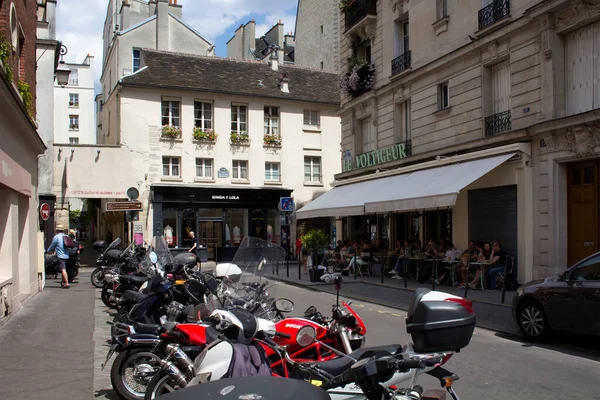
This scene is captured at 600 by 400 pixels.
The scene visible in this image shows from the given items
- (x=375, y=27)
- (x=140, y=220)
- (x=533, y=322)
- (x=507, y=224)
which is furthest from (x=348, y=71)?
(x=533, y=322)

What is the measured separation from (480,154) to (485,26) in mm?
3632

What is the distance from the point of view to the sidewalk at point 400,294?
35.6ft

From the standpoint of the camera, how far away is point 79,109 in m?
70.7

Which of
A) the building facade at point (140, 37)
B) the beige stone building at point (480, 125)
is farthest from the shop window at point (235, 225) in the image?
the beige stone building at point (480, 125)

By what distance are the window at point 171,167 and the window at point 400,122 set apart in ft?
44.9

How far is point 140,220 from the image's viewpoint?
30.0 m

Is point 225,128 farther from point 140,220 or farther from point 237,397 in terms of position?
point 237,397

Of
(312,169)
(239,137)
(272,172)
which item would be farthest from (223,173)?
(312,169)

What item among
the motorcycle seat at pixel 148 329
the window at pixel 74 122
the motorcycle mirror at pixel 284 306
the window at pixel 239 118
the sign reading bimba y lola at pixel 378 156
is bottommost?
the motorcycle seat at pixel 148 329

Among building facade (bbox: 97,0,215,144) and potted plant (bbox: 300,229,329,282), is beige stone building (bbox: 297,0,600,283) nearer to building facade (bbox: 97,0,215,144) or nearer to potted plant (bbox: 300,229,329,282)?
potted plant (bbox: 300,229,329,282)

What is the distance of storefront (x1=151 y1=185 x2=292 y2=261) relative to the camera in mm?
30469

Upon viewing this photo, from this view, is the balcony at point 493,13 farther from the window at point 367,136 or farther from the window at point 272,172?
the window at point 272,172

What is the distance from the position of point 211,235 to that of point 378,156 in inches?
503

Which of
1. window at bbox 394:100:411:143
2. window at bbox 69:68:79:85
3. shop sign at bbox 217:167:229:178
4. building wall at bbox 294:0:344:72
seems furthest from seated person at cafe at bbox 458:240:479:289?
window at bbox 69:68:79:85
